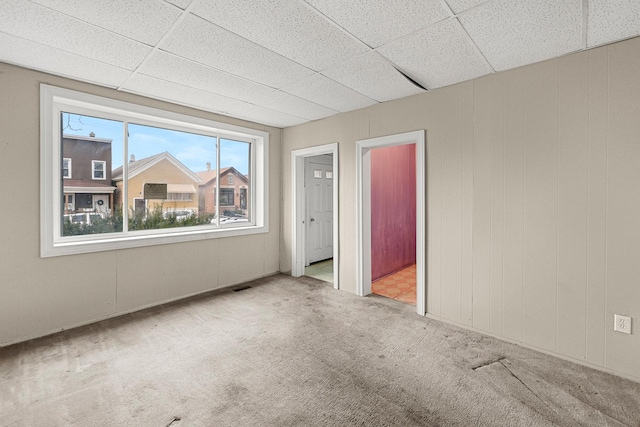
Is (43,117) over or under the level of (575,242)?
over

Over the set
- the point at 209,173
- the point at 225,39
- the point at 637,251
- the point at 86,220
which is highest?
the point at 225,39

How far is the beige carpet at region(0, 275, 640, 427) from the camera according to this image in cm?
180

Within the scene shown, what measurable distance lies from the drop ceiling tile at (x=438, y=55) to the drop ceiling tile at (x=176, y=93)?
2.05 meters

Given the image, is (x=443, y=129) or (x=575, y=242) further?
(x=443, y=129)

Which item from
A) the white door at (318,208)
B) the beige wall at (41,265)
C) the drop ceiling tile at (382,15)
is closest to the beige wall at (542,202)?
the drop ceiling tile at (382,15)

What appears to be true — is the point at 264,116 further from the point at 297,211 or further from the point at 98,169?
the point at 98,169

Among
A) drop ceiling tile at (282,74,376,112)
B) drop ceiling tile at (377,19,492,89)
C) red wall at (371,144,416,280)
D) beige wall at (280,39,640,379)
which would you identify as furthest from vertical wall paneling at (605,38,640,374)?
red wall at (371,144,416,280)

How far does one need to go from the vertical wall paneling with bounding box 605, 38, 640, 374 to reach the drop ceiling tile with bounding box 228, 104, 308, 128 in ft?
11.0

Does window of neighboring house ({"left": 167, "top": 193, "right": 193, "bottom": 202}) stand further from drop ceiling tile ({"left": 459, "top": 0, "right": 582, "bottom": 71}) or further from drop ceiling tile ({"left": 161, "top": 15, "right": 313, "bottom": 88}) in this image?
drop ceiling tile ({"left": 459, "top": 0, "right": 582, "bottom": 71})

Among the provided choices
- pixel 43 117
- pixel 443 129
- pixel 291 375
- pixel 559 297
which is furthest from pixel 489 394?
pixel 43 117

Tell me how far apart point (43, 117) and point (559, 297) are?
4.93 m

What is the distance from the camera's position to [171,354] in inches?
98.7

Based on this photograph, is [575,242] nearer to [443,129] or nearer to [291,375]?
[443,129]

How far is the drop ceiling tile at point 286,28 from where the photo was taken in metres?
1.81
